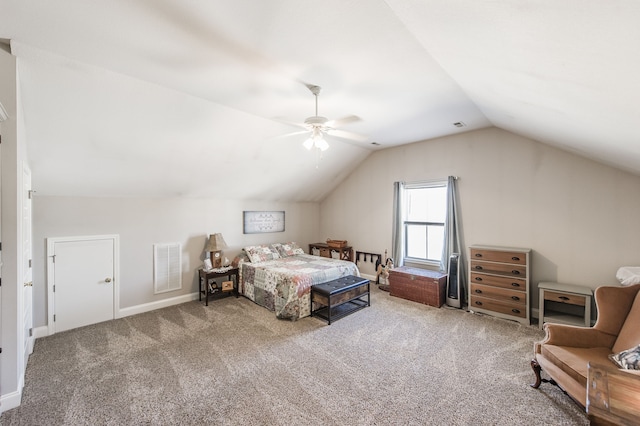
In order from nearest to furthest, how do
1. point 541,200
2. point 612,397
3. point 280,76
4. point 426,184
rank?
point 612,397
point 280,76
point 541,200
point 426,184

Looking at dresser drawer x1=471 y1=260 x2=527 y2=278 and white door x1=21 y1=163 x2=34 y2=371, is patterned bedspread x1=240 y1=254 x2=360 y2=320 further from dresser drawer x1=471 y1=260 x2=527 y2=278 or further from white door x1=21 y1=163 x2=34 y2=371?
white door x1=21 y1=163 x2=34 y2=371

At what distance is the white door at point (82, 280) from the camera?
3547 millimetres

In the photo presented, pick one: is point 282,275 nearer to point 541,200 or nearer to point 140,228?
point 140,228

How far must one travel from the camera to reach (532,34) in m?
1.32

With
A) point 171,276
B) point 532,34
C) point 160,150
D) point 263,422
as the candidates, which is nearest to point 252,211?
point 171,276

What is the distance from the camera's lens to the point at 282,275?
4.14m

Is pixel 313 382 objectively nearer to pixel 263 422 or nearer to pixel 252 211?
pixel 263 422

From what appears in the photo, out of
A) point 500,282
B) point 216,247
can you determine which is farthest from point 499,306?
point 216,247

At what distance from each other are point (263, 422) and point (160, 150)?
11.2 ft

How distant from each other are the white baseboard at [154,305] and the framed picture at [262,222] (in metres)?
1.64

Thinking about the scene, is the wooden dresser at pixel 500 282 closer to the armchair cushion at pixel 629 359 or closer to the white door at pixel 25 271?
the armchair cushion at pixel 629 359

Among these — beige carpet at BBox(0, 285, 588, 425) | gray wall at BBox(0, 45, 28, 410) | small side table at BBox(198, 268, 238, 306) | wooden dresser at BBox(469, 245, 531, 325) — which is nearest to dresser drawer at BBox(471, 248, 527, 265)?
wooden dresser at BBox(469, 245, 531, 325)

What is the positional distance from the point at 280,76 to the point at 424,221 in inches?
156

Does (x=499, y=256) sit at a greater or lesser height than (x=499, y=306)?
greater
